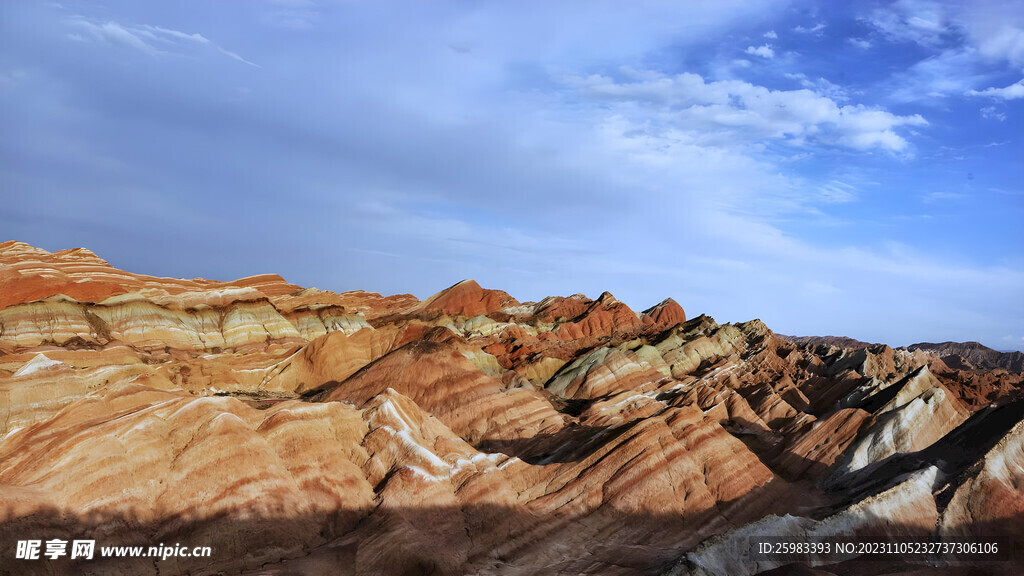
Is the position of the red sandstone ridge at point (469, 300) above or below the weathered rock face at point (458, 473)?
above

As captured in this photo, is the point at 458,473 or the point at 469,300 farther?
the point at 469,300

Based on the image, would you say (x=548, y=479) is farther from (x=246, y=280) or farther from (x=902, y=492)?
(x=246, y=280)

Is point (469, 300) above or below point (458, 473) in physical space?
above

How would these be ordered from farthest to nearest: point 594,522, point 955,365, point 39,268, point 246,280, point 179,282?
1. point 955,365
2. point 246,280
3. point 179,282
4. point 39,268
5. point 594,522

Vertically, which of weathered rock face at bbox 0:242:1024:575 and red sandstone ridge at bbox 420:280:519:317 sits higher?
red sandstone ridge at bbox 420:280:519:317

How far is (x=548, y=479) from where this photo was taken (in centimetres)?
3703

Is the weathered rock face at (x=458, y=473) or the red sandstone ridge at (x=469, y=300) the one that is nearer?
the weathered rock face at (x=458, y=473)

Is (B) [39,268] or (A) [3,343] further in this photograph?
(B) [39,268]

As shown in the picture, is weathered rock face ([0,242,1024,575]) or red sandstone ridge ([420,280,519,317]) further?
red sandstone ridge ([420,280,519,317])

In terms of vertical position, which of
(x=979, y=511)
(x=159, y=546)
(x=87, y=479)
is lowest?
(x=159, y=546)

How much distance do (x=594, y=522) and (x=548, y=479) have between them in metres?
4.13

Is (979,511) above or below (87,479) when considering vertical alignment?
above

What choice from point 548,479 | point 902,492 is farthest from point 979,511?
point 548,479

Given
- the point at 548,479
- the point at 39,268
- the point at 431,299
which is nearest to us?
the point at 548,479
